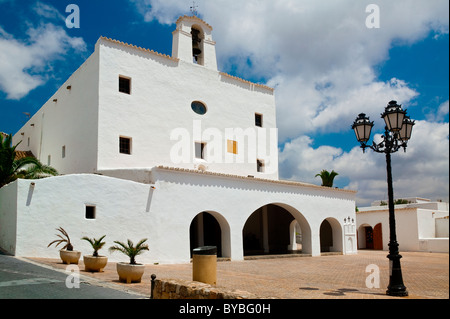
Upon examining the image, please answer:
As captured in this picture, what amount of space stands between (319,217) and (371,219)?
1237cm

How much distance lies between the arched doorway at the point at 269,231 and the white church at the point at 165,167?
78 millimetres

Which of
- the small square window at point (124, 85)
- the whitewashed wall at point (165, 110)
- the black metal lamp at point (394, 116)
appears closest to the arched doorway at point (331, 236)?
the whitewashed wall at point (165, 110)

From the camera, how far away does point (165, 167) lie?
17.6m

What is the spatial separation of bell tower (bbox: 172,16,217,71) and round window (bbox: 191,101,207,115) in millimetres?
2695

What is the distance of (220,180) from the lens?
779 inches

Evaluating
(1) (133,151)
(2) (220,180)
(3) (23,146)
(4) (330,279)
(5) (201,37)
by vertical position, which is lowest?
(4) (330,279)

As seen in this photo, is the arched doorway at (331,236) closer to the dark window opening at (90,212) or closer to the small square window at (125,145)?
the small square window at (125,145)

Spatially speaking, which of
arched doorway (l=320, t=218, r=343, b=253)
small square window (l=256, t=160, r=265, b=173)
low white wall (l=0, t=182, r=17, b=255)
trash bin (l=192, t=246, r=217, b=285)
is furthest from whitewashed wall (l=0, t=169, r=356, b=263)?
trash bin (l=192, t=246, r=217, b=285)

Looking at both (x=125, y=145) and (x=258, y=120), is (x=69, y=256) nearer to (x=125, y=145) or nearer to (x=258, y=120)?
(x=125, y=145)

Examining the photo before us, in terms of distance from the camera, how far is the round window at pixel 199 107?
80.5 feet

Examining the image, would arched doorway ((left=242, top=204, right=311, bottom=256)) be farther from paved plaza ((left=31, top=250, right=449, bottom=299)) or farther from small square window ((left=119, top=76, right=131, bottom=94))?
small square window ((left=119, top=76, right=131, bottom=94))
